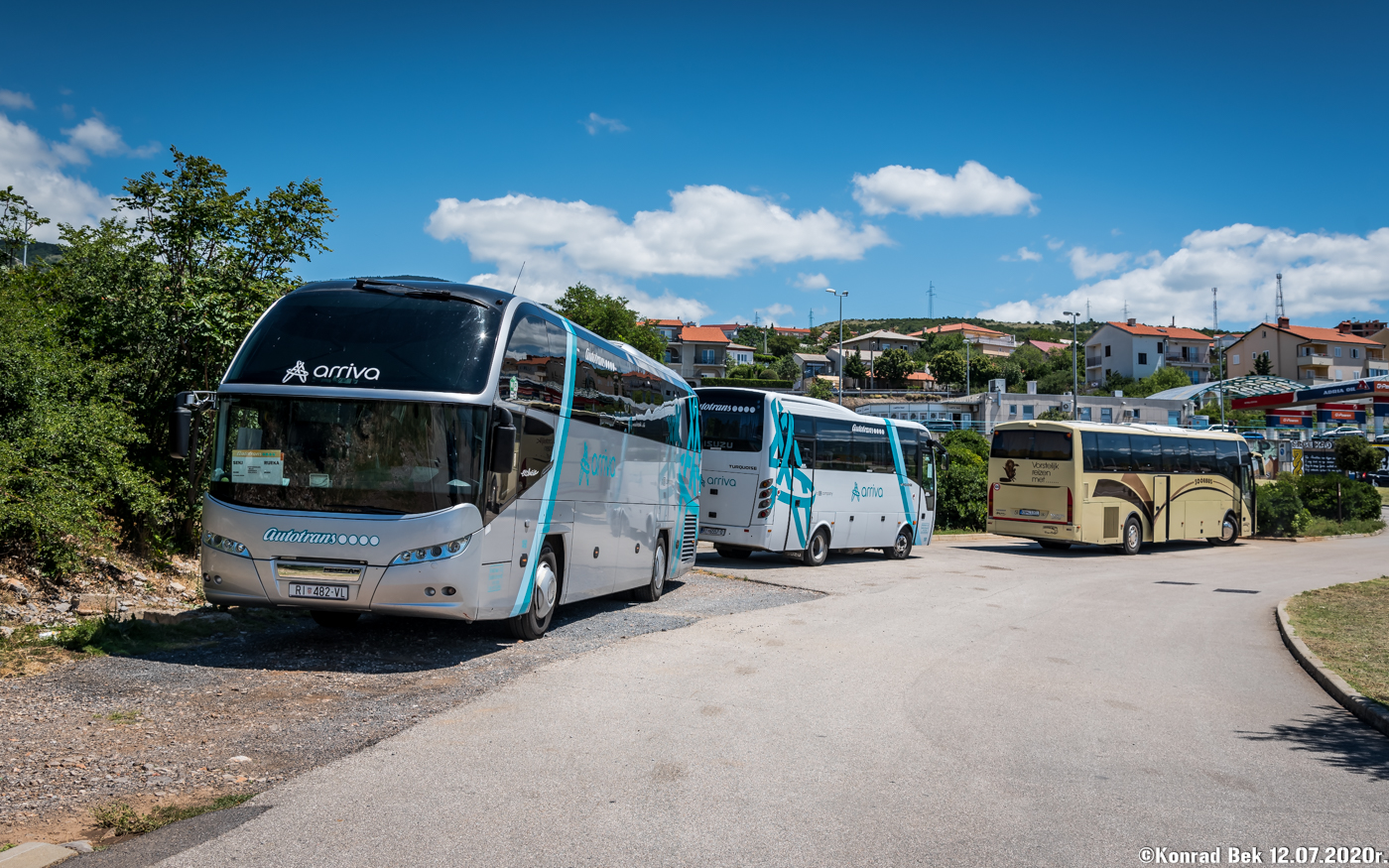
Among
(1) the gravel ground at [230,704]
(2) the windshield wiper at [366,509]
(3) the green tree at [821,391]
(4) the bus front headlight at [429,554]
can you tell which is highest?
(3) the green tree at [821,391]

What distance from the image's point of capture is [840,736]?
22.1ft

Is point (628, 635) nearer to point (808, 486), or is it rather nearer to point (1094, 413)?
point (808, 486)

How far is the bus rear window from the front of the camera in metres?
24.8

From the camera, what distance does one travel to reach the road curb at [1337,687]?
7.56 m

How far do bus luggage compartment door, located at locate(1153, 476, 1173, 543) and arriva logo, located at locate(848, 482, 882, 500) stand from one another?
10.2 meters

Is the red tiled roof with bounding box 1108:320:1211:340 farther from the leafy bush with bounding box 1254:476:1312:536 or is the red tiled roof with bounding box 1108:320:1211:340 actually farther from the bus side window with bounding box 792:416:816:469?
the bus side window with bounding box 792:416:816:469

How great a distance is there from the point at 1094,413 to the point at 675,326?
65.1 metres

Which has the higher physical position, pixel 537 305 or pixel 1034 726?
pixel 537 305

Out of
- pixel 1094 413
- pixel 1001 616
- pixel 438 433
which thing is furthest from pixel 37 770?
pixel 1094 413

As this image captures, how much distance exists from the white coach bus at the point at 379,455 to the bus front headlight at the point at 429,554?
0.03ft

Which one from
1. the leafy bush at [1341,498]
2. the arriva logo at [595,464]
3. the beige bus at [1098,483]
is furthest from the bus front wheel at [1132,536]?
the arriva logo at [595,464]

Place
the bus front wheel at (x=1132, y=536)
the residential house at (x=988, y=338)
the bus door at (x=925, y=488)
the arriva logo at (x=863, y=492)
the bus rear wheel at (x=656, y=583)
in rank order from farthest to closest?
the residential house at (x=988, y=338) < the bus front wheel at (x=1132, y=536) < the bus door at (x=925, y=488) < the arriva logo at (x=863, y=492) < the bus rear wheel at (x=656, y=583)

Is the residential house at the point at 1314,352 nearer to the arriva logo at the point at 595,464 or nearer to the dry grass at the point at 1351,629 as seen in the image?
the dry grass at the point at 1351,629

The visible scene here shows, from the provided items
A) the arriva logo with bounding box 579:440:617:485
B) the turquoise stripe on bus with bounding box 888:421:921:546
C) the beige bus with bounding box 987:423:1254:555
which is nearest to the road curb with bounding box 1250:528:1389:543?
the beige bus with bounding box 987:423:1254:555
